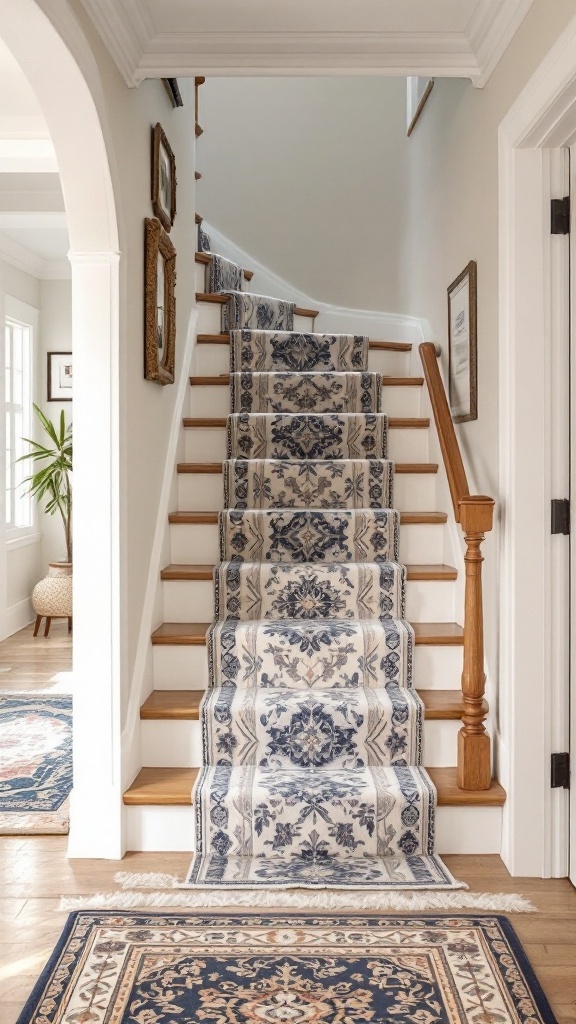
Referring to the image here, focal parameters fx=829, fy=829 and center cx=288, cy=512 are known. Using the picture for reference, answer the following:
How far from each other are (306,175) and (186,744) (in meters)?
3.52

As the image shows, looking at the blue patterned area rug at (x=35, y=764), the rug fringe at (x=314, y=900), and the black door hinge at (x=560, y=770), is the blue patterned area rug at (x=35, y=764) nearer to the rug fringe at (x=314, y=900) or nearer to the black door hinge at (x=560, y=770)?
the rug fringe at (x=314, y=900)

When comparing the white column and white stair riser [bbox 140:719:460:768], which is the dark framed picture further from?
white stair riser [bbox 140:719:460:768]

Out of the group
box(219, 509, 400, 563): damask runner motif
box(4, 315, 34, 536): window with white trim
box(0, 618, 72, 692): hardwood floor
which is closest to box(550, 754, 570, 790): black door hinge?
box(219, 509, 400, 563): damask runner motif

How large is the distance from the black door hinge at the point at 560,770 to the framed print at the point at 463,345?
1.08 m

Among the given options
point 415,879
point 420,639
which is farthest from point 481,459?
point 415,879

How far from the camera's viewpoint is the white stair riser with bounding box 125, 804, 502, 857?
232 cm

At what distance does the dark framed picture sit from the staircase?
1.72 ft

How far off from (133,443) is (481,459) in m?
1.09

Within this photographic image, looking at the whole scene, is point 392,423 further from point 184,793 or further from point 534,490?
point 184,793

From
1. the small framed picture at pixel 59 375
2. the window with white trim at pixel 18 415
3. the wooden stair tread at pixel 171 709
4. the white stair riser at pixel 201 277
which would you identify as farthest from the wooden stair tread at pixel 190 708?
the small framed picture at pixel 59 375

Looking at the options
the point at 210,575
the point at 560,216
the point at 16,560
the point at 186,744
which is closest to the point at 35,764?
the point at 186,744

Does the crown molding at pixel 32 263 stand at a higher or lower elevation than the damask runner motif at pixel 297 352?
higher

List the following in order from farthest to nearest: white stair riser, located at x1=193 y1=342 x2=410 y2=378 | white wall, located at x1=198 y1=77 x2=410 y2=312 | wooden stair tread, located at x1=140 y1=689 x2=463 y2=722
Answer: white wall, located at x1=198 y1=77 x2=410 y2=312 < white stair riser, located at x1=193 y1=342 x2=410 y2=378 < wooden stair tread, located at x1=140 y1=689 x2=463 y2=722

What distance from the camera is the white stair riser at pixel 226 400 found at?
12.0 ft
